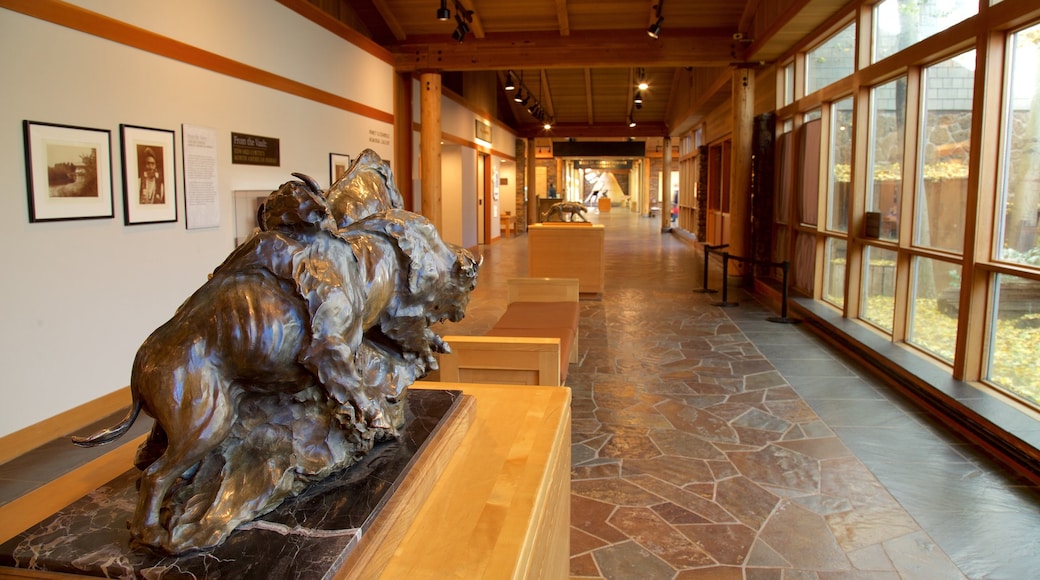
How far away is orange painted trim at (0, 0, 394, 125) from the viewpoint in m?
3.85

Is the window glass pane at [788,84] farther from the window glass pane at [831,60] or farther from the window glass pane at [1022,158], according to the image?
the window glass pane at [1022,158]

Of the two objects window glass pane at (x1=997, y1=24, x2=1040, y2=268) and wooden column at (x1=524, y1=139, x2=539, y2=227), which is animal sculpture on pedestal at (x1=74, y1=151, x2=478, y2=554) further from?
wooden column at (x1=524, y1=139, x2=539, y2=227)

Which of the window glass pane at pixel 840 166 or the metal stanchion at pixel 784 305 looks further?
the metal stanchion at pixel 784 305

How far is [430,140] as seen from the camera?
10477 millimetres

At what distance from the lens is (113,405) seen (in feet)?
14.8

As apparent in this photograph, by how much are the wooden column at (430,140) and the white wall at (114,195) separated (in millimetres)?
3999

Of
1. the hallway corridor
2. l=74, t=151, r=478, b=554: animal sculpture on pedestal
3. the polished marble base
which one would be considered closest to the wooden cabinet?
the polished marble base

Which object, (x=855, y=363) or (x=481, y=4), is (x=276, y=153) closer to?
(x=481, y=4)

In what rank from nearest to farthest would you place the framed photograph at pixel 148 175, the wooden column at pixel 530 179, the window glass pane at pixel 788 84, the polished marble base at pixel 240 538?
the polished marble base at pixel 240 538 < the framed photograph at pixel 148 175 < the window glass pane at pixel 788 84 < the wooden column at pixel 530 179

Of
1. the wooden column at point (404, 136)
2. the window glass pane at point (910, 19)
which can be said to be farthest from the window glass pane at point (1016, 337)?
the wooden column at point (404, 136)

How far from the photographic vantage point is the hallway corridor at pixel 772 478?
2664mm

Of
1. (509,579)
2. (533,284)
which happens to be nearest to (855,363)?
(533,284)

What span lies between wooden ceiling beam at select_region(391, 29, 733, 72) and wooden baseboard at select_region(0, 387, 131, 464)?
7036mm

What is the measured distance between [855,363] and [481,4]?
693cm
